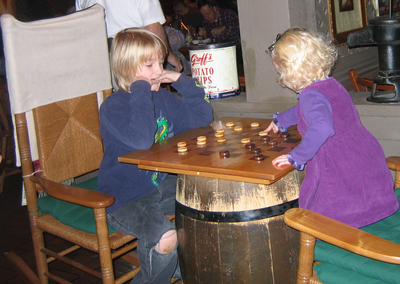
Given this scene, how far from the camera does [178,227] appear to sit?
172cm

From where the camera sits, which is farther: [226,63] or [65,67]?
[226,63]

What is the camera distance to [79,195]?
1695mm

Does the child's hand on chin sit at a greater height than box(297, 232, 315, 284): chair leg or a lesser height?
greater

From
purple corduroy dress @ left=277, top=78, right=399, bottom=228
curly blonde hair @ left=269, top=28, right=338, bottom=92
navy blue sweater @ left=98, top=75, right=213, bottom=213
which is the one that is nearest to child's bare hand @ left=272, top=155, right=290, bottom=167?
purple corduroy dress @ left=277, top=78, right=399, bottom=228

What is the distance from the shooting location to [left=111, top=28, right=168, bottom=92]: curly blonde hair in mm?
1819

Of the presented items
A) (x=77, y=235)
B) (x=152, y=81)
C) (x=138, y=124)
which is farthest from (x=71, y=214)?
(x=152, y=81)

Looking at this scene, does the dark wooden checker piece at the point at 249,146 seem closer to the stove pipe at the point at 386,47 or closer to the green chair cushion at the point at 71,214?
the green chair cushion at the point at 71,214

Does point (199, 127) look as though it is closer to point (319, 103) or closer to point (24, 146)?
point (319, 103)

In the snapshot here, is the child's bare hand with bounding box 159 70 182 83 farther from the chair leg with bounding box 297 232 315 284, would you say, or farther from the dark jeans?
the chair leg with bounding box 297 232 315 284

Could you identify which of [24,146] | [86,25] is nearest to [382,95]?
[86,25]

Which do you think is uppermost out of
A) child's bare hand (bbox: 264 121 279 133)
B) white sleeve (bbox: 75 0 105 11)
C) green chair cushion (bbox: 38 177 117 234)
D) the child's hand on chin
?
white sleeve (bbox: 75 0 105 11)

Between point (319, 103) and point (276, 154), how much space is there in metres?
0.23

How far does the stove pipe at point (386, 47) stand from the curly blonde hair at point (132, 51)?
106 centimetres

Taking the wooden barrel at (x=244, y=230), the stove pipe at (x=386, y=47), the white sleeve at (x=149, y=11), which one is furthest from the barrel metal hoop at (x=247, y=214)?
the white sleeve at (x=149, y=11)
